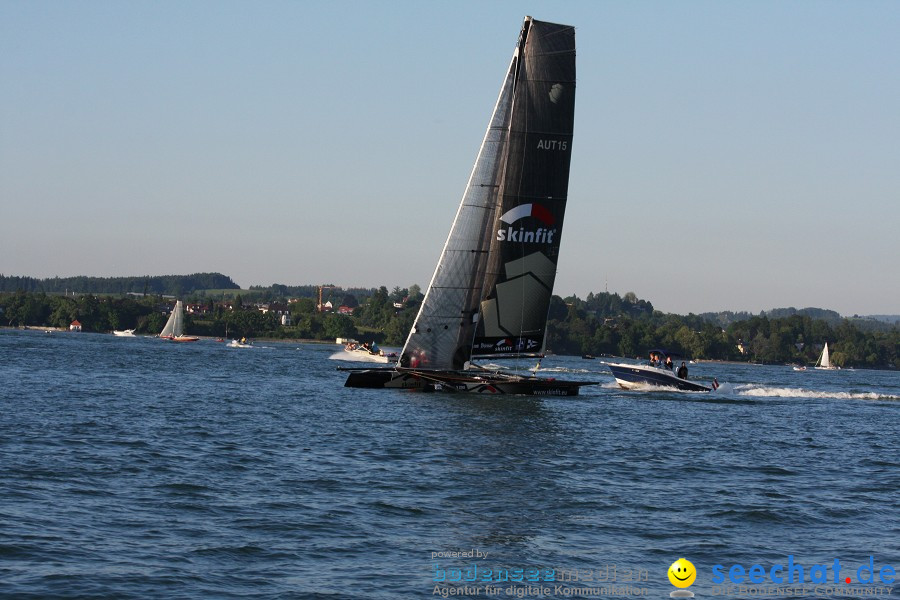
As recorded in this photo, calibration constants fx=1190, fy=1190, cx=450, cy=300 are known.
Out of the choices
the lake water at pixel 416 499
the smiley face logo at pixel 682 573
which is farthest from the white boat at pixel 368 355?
the smiley face logo at pixel 682 573

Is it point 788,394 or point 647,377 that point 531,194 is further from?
point 788,394

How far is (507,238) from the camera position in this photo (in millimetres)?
55531

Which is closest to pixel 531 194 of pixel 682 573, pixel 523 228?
pixel 523 228

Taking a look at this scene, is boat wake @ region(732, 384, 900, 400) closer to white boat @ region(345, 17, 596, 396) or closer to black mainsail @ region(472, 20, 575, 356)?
black mainsail @ region(472, 20, 575, 356)

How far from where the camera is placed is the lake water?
20125 millimetres


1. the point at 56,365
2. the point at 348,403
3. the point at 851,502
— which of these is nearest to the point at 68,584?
the point at 851,502

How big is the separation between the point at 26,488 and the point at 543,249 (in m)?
33.6

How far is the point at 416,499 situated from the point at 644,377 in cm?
4559

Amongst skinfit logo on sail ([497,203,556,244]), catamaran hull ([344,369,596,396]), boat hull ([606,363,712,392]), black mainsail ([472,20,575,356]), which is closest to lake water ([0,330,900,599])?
catamaran hull ([344,369,596,396])

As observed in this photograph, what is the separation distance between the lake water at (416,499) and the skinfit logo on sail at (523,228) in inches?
313

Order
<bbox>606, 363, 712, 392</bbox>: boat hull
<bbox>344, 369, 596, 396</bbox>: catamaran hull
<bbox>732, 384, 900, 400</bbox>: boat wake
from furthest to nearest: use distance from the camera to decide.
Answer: <bbox>732, 384, 900, 400</bbox>: boat wake, <bbox>606, 363, 712, 392</bbox>: boat hull, <bbox>344, 369, 596, 396</bbox>: catamaran hull

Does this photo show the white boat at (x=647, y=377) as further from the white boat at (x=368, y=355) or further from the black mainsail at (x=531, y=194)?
the white boat at (x=368, y=355)

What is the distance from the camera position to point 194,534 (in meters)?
22.4

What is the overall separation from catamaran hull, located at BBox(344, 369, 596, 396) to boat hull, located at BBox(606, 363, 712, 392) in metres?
15.1
